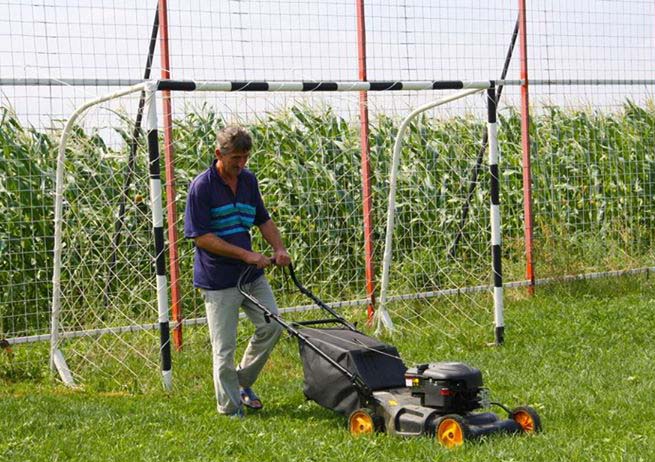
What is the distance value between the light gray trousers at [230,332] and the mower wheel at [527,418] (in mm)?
1805

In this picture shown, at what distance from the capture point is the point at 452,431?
672cm

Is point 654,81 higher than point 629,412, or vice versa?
point 654,81

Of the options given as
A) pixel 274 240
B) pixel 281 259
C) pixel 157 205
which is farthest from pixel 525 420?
pixel 157 205

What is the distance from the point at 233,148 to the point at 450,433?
2.36 metres

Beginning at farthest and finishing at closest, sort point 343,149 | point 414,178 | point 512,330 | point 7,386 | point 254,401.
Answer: point 414,178 → point 343,149 → point 512,330 → point 7,386 → point 254,401

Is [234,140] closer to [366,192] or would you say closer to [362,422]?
[362,422]

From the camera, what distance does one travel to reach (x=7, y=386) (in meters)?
9.30

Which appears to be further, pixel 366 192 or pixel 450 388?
pixel 366 192

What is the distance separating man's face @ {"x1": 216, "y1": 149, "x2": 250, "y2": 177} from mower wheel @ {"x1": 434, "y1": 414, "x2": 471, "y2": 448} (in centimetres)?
221

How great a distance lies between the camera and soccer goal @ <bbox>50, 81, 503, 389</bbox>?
31.2 ft

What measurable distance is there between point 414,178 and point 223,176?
19.8 ft

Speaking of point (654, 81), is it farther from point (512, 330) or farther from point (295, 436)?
point (295, 436)

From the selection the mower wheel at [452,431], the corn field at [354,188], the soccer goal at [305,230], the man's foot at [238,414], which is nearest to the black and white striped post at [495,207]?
the soccer goal at [305,230]

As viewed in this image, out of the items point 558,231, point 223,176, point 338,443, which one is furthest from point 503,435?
point 558,231
